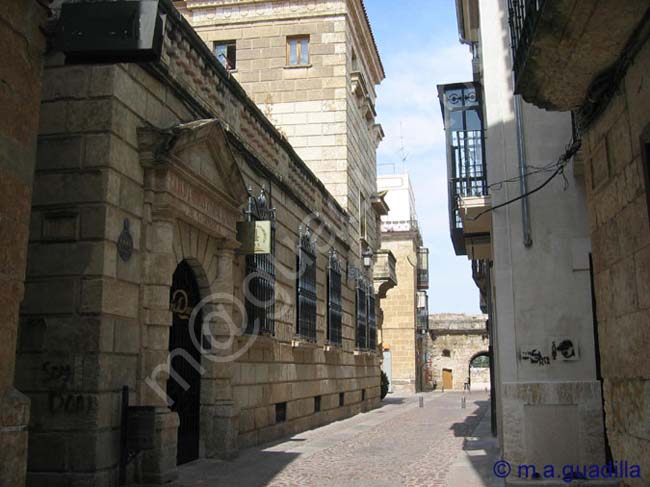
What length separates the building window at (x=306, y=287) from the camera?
13.2 meters

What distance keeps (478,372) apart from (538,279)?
4071 centimetres

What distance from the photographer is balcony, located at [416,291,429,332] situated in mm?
40062

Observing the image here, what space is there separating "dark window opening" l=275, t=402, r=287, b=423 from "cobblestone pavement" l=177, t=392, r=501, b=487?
1.30 ft

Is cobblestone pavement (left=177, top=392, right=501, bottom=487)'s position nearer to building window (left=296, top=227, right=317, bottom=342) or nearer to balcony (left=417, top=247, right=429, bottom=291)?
building window (left=296, top=227, right=317, bottom=342)

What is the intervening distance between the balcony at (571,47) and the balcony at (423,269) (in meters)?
35.4

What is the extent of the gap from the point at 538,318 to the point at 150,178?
4350mm

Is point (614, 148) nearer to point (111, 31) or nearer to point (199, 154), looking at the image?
point (111, 31)

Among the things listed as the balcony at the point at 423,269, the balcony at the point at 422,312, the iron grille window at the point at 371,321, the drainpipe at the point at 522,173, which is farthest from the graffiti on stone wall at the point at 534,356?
the balcony at the point at 423,269

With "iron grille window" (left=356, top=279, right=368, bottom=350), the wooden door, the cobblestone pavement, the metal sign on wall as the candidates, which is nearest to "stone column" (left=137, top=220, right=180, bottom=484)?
the cobblestone pavement

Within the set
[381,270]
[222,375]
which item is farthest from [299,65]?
[222,375]

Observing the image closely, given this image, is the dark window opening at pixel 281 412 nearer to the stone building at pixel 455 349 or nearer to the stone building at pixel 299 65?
the stone building at pixel 299 65

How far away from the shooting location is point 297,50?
18.4 m

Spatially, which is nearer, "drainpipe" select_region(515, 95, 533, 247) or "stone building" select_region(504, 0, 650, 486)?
"stone building" select_region(504, 0, 650, 486)

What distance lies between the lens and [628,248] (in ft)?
15.0
